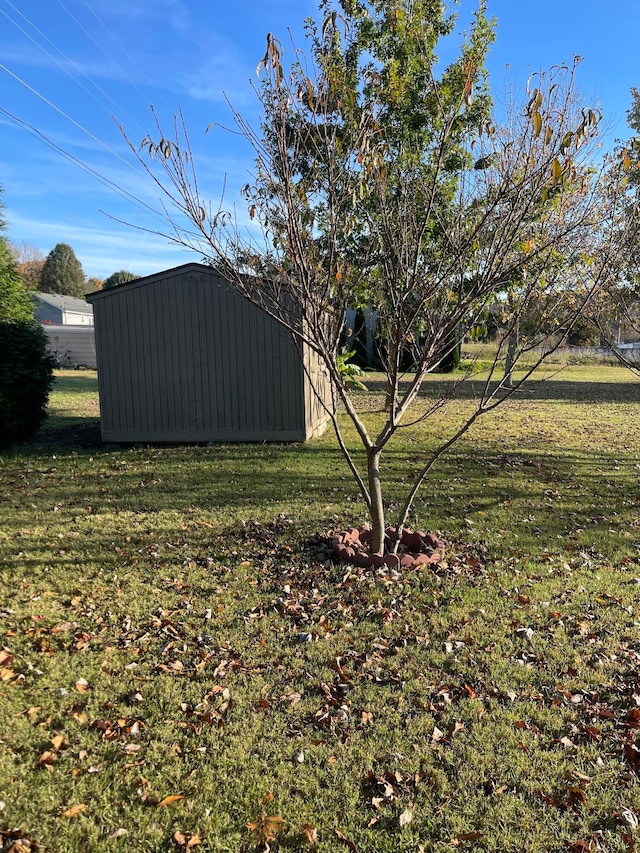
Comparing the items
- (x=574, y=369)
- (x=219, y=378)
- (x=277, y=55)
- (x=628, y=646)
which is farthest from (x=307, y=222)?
(x=574, y=369)

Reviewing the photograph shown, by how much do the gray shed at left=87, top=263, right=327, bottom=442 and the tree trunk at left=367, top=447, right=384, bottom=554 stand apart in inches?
200

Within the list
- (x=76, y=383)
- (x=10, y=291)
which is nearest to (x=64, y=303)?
(x=76, y=383)

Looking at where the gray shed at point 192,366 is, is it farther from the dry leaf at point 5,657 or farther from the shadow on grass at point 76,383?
the shadow on grass at point 76,383

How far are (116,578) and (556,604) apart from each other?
332 cm

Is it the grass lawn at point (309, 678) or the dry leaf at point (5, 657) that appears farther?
the dry leaf at point (5, 657)

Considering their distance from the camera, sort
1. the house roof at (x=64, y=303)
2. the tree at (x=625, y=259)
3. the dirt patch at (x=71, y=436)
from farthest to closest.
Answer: the house roof at (x=64, y=303), the dirt patch at (x=71, y=436), the tree at (x=625, y=259)

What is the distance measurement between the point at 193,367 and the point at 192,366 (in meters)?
0.02

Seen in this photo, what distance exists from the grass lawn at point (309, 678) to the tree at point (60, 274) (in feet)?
157

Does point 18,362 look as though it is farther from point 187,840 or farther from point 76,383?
point 76,383

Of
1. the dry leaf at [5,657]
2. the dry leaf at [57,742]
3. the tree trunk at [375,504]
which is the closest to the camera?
the dry leaf at [57,742]

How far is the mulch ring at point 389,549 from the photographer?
465 centimetres

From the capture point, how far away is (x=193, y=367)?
9.75m

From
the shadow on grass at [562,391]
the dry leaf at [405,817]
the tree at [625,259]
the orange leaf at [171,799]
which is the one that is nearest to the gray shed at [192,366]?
the tree at [625,259]

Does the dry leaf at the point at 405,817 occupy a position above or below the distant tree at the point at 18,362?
below
